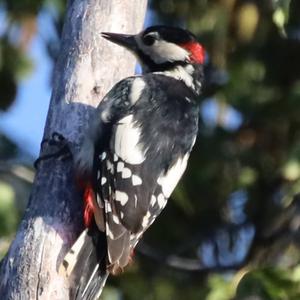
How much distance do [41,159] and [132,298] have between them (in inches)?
64.3

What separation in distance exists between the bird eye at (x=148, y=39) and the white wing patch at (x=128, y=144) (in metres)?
0.46

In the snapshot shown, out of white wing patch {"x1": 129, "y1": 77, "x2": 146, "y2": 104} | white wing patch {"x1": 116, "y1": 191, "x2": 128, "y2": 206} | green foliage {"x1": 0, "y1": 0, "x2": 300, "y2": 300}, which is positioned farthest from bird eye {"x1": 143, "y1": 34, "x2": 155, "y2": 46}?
green foliage {"x1": 0, "y1": 0, "x2": 300, "y2": 300}

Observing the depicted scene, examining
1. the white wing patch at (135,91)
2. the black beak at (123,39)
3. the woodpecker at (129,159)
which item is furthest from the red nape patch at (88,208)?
the black beak at (123,39)

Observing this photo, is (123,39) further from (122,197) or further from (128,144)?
(122,197)

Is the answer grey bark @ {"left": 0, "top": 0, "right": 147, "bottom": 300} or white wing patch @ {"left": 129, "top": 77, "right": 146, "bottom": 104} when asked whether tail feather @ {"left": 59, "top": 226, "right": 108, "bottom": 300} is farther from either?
white wing patch @ {"left": 129, "top": 77, "right": 146, "bottom": 104}

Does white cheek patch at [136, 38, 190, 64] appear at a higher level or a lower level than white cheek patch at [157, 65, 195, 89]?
higher

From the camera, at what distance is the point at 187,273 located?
5.69 m

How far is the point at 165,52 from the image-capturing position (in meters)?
4.56

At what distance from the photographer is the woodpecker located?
3.90 metres

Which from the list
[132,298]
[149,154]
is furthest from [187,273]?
[149,154]

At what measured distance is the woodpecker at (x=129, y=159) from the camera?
3.90 m

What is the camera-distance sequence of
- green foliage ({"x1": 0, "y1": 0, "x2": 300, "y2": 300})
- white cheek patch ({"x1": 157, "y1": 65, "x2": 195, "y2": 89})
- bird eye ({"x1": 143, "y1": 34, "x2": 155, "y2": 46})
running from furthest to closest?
green foliage ({"x1": 0, "y1": 0, "x2": 300, "y2": 300}), white cheek patch ({"x1": 157, "y1": 65, "x2": 195, "y2": 89}), bird eye ({"x1": 143, "y1": 34, "x2": 155, "y2": 46})

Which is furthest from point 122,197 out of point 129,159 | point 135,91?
point 135,91

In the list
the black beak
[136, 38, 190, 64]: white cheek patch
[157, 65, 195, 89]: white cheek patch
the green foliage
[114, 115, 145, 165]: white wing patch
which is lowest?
the green foliage
